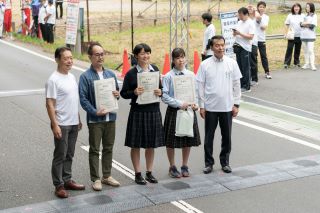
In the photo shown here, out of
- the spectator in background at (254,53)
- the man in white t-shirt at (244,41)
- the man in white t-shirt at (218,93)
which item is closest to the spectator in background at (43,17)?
the spectator in background at (254,53)

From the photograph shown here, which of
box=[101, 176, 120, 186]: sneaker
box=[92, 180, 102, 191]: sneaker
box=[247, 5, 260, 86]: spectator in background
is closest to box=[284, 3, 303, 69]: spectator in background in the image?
box=[247, 5, 260, 86]: spectator in background

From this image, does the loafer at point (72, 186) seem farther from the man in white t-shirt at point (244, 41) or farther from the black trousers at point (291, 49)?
the black trousers at point (291, 49)

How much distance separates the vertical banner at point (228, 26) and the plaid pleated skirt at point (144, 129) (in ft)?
22.4

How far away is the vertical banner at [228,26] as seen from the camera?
13.9 metres

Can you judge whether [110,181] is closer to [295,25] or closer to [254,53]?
[254,53]

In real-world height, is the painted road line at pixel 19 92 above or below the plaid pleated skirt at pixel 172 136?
below

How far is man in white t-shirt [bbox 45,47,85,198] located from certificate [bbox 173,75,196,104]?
132cm

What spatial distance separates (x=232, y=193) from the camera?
23.7 feet

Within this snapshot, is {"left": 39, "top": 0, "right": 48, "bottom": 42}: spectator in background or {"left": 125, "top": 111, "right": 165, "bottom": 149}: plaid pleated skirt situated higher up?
{"left": 39, "top": 0, "right": 48, "bottom": 42}: spectator in background

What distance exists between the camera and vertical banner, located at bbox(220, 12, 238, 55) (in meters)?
13.9

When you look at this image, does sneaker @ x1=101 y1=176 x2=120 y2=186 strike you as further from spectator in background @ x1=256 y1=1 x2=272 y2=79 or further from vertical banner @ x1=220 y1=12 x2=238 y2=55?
spectator in background @ x1=256 y1=1 x2=272 y2=79

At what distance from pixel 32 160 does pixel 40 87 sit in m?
5.86

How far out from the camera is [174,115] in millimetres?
7555

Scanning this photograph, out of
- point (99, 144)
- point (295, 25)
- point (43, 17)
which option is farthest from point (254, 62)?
point (43, 17)
